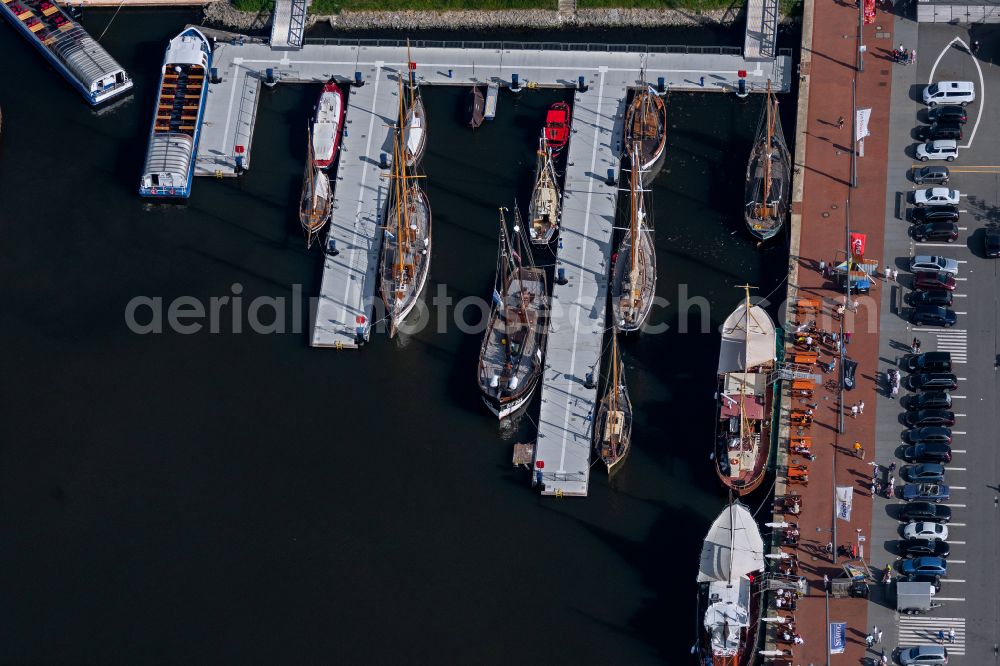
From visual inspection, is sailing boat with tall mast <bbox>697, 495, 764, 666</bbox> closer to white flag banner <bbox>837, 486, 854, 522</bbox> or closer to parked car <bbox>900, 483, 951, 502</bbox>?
white flag banner <bbox>837, 486, 854, 522</bbox>

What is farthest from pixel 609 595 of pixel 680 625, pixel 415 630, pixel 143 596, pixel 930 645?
pixel 143 596

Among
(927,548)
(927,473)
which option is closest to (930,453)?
(927,473)

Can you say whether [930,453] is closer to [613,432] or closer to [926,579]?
[926,579]

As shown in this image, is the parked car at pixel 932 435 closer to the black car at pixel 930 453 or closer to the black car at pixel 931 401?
the black car at pixel 930 453

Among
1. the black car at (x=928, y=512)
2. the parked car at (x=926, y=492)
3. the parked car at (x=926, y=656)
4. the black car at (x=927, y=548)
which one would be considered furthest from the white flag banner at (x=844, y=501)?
the parked car at (x=926, y=656)

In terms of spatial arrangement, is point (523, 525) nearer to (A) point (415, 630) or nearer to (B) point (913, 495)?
(A) point (415, 630)

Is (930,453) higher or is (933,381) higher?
(933,381)
